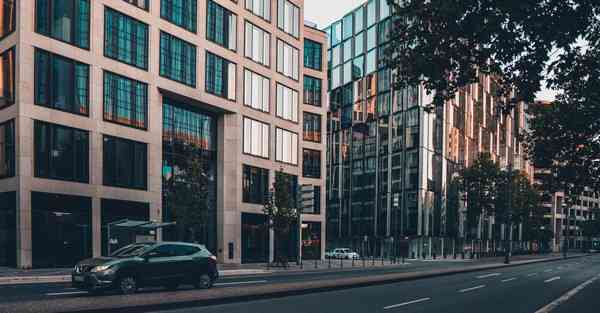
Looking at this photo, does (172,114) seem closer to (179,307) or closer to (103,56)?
(103,56)

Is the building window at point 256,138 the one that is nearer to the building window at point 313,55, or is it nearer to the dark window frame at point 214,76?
the dark window frame at point 214,76

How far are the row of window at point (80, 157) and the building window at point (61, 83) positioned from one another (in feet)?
4.11

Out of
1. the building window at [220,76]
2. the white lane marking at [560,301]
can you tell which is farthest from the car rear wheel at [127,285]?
the building window at [220,76]

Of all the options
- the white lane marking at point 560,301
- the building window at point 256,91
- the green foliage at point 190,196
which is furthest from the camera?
the building window at point 256,91

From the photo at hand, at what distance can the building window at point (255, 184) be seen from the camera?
5069 cm

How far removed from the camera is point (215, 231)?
49.4 metres

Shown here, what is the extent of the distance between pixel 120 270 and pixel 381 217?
6770 cm

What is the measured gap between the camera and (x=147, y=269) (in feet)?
→ 62.6

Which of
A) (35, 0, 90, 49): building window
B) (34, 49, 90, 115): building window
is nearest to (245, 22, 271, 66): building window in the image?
(35, 0, 90, 49): building window

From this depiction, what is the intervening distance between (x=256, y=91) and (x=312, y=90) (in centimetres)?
1205

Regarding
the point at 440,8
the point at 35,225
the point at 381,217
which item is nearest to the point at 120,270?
the point at 440,8

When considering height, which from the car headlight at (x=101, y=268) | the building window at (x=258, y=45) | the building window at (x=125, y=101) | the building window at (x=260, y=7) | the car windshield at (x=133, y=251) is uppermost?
the building window at (x=260, y=7)

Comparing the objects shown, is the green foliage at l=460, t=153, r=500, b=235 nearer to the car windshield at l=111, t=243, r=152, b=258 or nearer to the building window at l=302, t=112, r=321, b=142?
the building window at l=302, t=112, r=321, b=142

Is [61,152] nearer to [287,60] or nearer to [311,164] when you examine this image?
[287,60]
